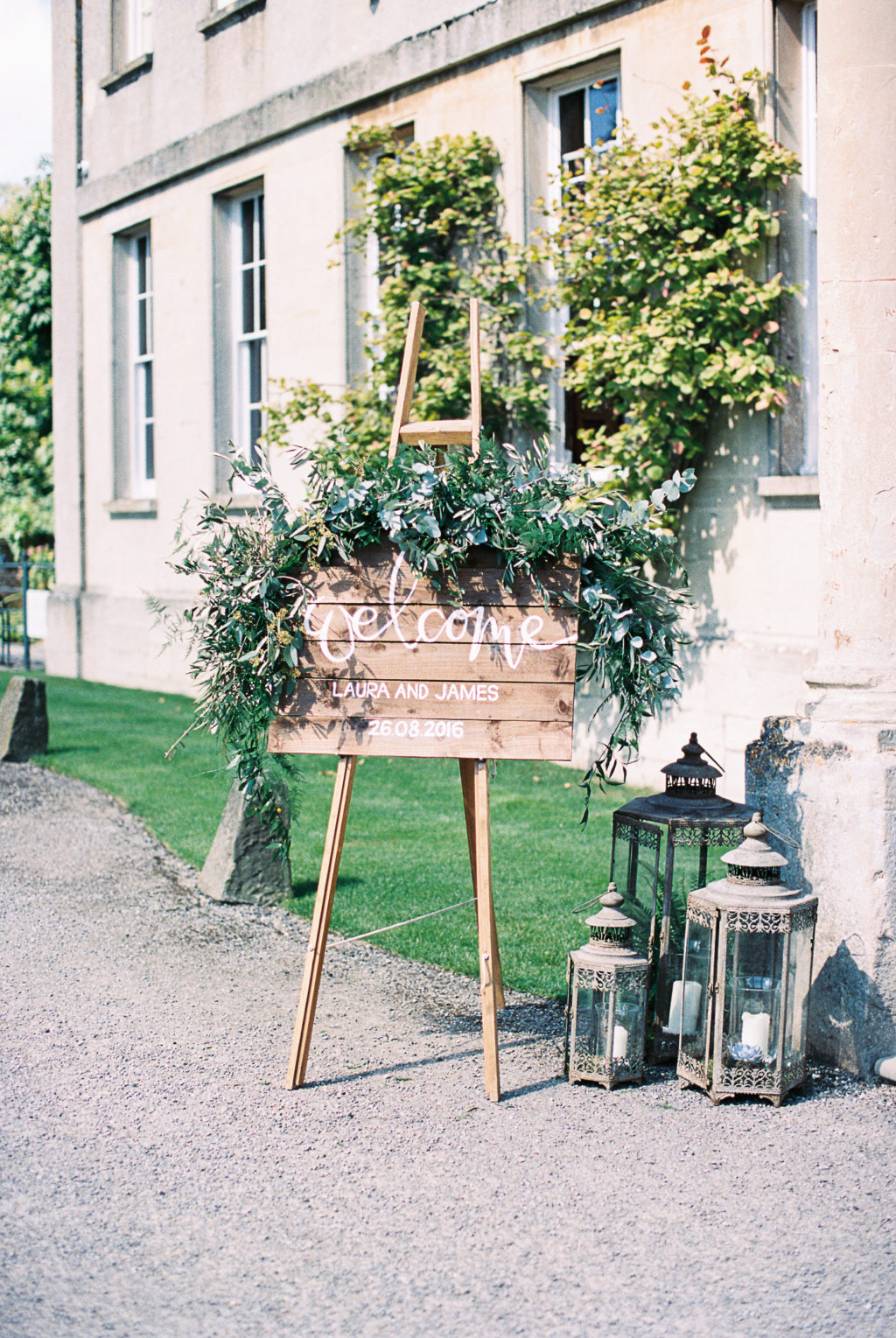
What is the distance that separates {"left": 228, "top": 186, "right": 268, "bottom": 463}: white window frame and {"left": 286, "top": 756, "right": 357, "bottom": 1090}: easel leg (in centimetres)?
980

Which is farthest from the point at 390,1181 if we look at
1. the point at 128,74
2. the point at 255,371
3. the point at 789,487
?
the point at 128,74

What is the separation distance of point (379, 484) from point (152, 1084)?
1.96 meters

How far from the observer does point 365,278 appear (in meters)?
11.9

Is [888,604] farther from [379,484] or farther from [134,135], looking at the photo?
[134,135]

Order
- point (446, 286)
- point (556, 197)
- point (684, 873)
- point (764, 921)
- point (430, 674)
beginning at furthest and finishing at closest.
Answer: point (446, 286) → point (556, 197) → point (684, 873) → point (430, 674) → point (764, 921)

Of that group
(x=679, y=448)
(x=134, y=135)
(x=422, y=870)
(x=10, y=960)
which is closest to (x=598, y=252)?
(x=679, y=448)

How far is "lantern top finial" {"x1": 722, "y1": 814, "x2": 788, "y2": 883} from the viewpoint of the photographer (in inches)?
158

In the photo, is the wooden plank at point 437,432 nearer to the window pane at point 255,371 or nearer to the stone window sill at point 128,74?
the window pane at point 255,371

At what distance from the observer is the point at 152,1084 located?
13.5 ft

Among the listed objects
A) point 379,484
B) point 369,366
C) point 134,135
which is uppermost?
point 134,135

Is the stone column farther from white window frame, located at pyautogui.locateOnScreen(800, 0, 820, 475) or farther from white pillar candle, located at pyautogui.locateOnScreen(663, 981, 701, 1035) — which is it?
white window frame, located at pyautogui.locateOnScreen(800, 0, 820, 475)

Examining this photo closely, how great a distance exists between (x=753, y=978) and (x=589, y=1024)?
52cm

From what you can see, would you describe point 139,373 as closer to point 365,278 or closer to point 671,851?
point 365,278

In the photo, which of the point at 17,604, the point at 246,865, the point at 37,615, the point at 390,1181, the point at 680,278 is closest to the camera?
the point at 390,1181
